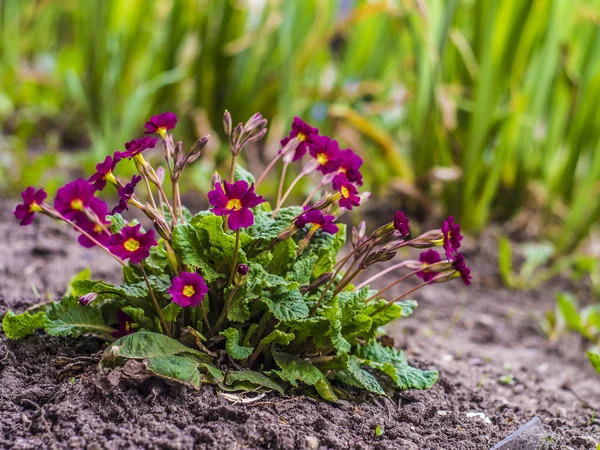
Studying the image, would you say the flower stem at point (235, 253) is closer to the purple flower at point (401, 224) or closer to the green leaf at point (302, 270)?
the green leaf at point (302, 270)

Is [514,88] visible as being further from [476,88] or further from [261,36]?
[261,36]

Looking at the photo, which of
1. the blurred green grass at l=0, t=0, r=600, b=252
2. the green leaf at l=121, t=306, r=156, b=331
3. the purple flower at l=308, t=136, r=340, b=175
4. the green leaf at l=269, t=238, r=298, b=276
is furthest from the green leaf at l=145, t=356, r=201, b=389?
the blurred green grass at l=0, t=0, r=600, b=252

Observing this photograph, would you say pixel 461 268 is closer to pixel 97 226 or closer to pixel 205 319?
pixel 205 319

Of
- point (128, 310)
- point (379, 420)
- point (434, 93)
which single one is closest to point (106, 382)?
point (128, 310)

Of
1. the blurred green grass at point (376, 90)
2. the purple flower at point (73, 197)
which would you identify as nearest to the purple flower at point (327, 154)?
the purple flower at point (73, 197)

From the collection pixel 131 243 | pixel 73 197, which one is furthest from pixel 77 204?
pixel 131 243

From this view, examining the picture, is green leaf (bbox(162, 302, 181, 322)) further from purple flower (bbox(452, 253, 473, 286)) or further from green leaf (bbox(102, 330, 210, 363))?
purple flower (bbox(452, 253, 473, 286))
